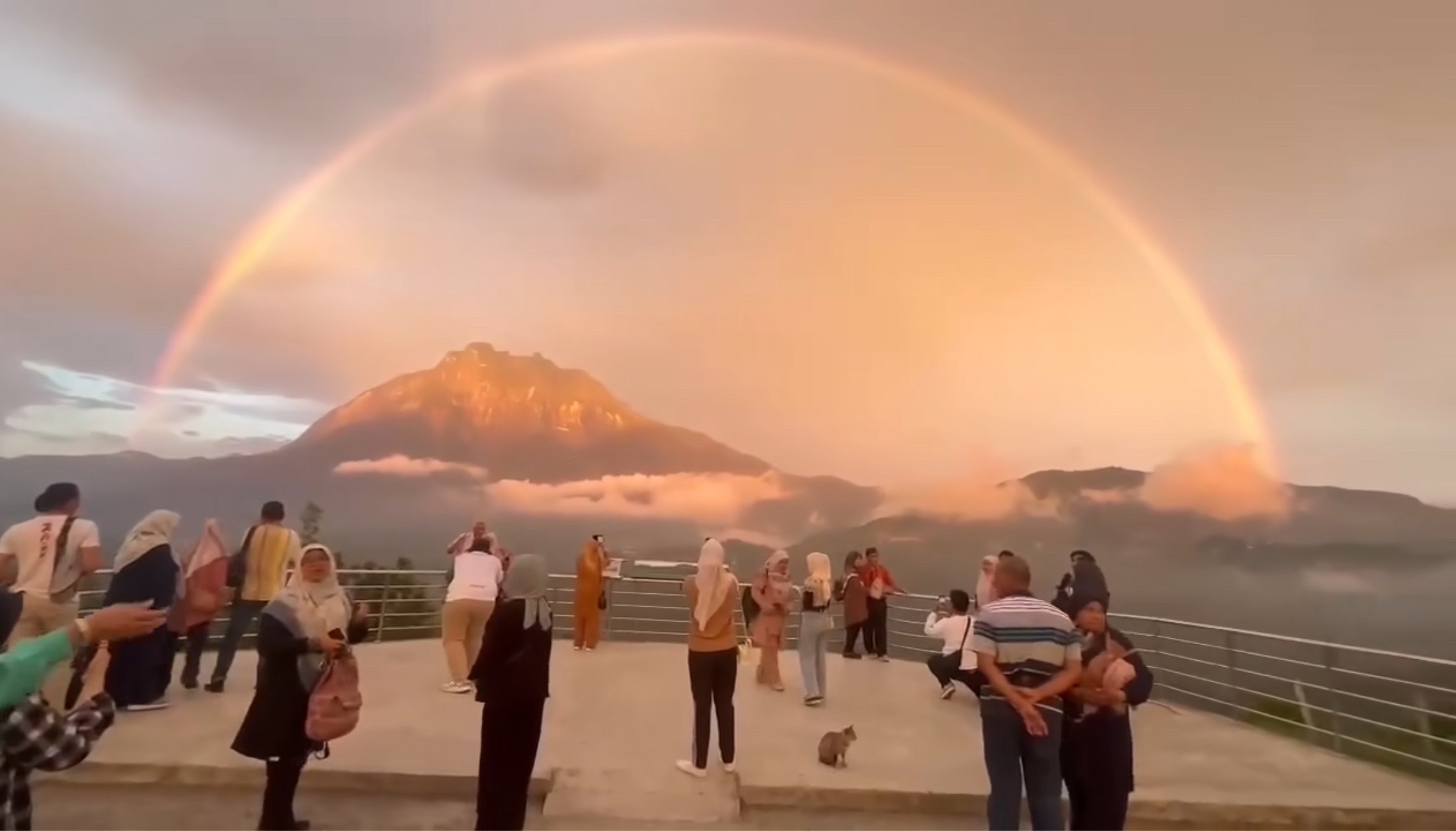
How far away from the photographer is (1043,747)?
3809mm

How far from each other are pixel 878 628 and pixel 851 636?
0.42m

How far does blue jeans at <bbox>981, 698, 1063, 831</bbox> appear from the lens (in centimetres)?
381

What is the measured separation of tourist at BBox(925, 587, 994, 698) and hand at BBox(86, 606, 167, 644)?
12.9 feet

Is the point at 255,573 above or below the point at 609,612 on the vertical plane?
above

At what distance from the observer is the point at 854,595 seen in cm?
1138

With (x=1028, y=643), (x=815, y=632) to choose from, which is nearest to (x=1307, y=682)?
(x=815, y=632)

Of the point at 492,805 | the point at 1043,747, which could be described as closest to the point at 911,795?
the point at 1043,747

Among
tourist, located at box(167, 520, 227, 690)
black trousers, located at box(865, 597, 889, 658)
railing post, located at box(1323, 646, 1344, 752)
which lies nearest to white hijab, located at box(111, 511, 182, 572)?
tourist, located at box(167, 520, 227, 690)

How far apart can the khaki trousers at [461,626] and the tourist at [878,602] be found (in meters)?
5.52

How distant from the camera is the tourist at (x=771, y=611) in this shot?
26.2ft

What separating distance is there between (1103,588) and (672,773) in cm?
276

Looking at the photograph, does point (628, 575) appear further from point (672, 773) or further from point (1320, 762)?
point (1320, 762)

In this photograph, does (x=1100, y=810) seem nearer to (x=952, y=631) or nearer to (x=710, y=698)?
(x=710, y=698)

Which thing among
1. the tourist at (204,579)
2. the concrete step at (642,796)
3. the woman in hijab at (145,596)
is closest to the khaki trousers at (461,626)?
the tourist at (204,579)
